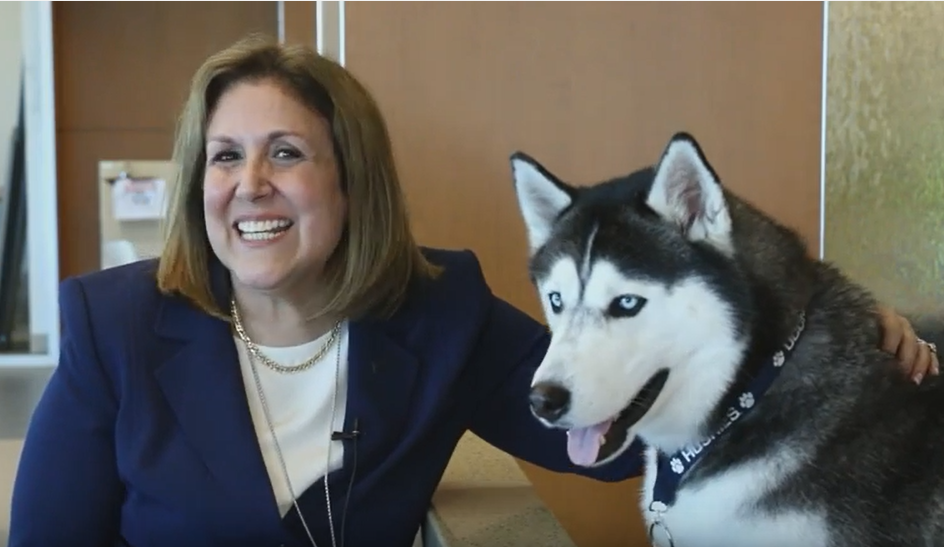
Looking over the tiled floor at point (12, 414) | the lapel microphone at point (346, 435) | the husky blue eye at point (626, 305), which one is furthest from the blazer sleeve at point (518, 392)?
the tiled floor at point (12, 414)

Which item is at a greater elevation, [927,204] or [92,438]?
[927,204]

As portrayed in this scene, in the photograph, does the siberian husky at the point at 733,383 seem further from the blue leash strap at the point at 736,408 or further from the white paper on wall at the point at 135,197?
the white paper on wall at the point at 135,197

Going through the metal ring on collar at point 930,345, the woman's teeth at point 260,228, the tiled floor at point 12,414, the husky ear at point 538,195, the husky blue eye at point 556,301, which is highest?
the husky ear at point 538,195

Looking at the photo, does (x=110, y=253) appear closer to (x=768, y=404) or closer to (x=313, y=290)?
(x=313, y=290)

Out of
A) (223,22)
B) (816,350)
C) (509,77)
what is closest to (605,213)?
(816,350)

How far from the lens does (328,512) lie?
4.54 feet

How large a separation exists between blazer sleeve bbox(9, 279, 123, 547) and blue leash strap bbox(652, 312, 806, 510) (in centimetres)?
79

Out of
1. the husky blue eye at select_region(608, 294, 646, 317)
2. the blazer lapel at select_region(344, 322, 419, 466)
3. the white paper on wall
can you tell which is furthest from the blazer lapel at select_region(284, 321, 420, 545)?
the white paper on wall

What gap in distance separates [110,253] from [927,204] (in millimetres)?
3169

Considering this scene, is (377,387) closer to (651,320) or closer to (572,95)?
(651,320)

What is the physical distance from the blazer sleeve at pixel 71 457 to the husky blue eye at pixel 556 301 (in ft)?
2.09

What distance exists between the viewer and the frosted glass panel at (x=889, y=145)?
2.22m

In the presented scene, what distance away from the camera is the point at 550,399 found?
1.12 m

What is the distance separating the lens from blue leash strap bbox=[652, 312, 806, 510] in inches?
46.8
